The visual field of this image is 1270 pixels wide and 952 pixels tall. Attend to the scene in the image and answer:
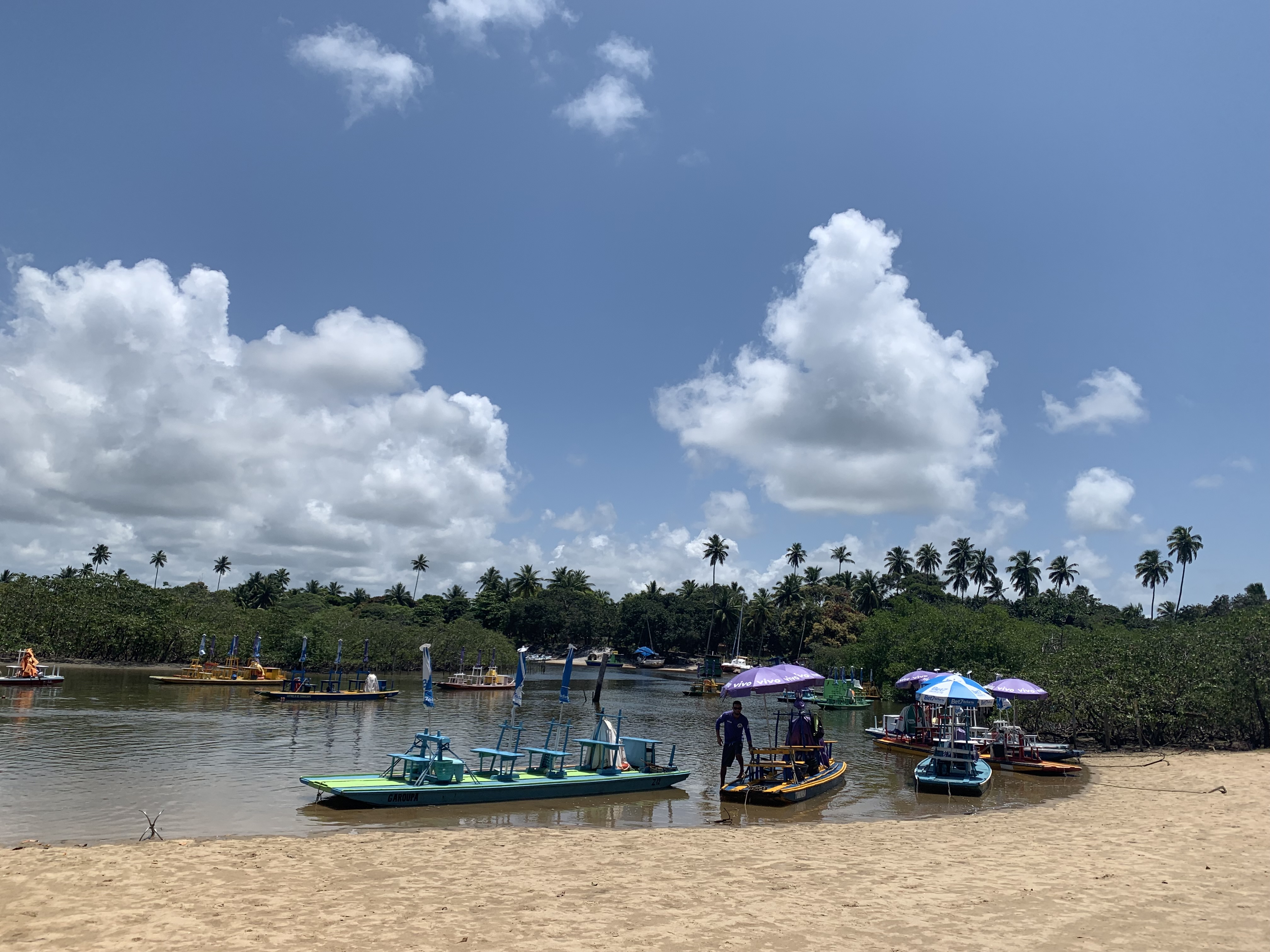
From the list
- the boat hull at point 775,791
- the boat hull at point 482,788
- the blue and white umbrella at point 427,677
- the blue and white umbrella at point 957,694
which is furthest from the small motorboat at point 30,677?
the blue and white umbrella at point 957,694

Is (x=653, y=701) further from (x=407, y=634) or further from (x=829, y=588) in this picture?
(x=829, y=588)

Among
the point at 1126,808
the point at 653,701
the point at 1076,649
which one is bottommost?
the point at 653,701

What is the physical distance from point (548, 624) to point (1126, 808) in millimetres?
102299

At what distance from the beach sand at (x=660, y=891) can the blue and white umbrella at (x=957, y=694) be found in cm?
550

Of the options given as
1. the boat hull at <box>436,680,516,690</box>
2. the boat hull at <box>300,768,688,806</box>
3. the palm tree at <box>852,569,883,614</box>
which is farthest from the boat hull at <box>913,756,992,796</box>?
the palm tree at <box>852,569,883,614</box>

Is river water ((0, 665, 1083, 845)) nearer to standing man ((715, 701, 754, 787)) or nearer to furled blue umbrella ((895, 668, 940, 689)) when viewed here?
standing man ((715, 701, 754, 787))

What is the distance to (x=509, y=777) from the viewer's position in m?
18.7

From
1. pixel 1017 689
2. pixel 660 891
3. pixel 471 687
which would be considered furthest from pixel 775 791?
pixel 471 687

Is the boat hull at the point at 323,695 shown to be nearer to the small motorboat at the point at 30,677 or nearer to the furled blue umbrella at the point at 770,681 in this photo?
the small motorboat at the point at 30,677

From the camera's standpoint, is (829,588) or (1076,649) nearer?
(1076,649)

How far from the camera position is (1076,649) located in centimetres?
3403

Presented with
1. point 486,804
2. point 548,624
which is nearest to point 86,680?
point 486,804

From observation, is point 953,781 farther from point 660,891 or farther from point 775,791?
point 660,891

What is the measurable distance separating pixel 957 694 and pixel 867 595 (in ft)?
300
